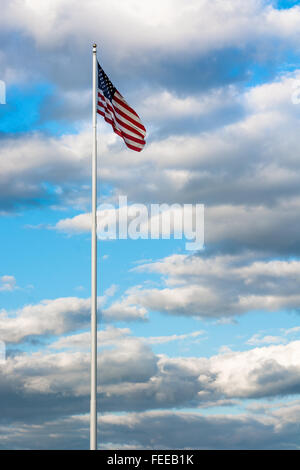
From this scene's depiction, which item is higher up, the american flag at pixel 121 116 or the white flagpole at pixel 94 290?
the american flag at pixel 121 116

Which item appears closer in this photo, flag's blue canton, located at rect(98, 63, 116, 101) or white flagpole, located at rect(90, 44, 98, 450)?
white flagpole, located at rect(90, 44, 98, 450)

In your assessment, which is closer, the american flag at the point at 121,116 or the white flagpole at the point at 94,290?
the white flagpole at the point at 94,290

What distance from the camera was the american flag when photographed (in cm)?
3889

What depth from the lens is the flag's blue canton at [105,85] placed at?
38875 millimetres

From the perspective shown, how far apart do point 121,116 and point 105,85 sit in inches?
63.6

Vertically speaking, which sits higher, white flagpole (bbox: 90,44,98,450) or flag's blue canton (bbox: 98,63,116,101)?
flag's blue canton (bbox: 98,63,116,101)

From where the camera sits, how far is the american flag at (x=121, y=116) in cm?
3889

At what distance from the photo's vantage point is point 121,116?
39188 mm

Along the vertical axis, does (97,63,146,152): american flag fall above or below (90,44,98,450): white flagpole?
above

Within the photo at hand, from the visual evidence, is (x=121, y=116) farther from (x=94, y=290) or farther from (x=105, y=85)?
(x=94, y=290)

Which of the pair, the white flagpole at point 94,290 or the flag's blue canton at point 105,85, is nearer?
the white flagpole at point 94,290

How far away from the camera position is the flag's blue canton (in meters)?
38.9

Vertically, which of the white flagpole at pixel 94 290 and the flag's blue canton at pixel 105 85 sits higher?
the flag's blue canton at pixel 105 85
